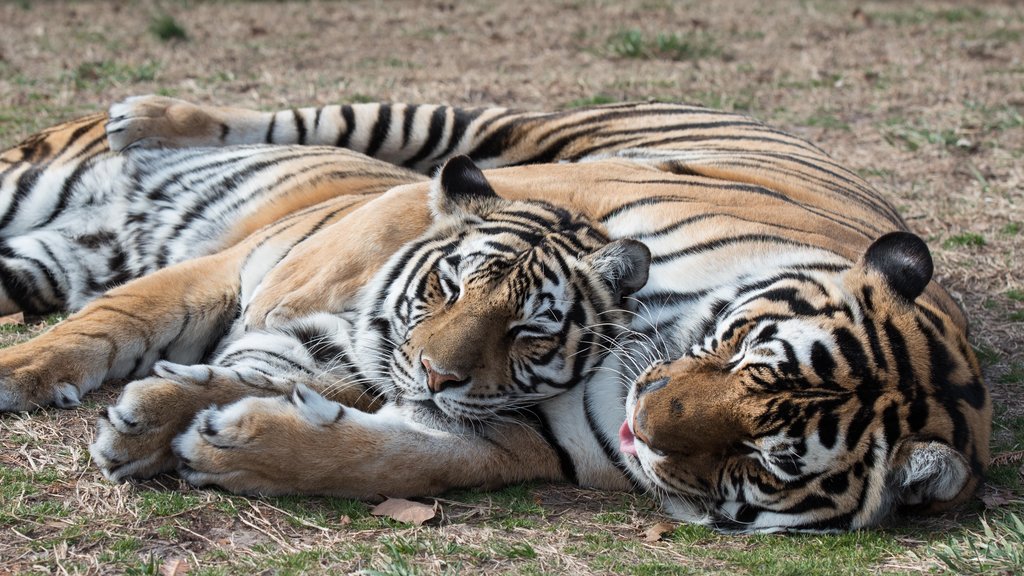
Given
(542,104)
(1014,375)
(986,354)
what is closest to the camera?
(1014,375)

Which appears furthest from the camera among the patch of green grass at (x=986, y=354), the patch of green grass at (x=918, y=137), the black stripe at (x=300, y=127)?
the patch of green grass at (x=918, y=137)

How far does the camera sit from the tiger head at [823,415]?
8.13 feet

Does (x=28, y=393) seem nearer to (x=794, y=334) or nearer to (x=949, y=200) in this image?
(x=794, y=334)

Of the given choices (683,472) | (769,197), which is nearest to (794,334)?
(683,472)

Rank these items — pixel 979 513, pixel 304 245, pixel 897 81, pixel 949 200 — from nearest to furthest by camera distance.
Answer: pixel 979 513
pixel 304 245
pixel 949 200
pixel 897 81

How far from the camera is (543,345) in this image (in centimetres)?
284

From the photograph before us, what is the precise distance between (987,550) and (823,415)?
0.49 meters

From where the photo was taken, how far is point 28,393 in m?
2.95

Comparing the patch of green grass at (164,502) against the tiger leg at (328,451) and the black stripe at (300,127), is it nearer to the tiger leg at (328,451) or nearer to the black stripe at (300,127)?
the tiger leg at (328,451)

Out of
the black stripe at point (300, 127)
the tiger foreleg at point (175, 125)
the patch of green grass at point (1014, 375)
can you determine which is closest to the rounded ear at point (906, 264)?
the patch of green grass at point (1014, 375)

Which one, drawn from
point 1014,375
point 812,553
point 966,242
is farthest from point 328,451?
point 966,242

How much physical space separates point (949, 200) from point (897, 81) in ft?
7.52

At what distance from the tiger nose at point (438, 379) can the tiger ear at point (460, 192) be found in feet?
2.19

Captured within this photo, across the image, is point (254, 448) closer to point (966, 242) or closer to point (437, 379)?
point (437, 379)
